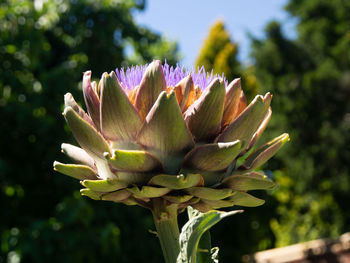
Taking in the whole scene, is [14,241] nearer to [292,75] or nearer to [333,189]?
[333,189]

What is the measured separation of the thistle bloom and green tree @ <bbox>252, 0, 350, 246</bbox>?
16.3 ft

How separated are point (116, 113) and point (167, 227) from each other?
0.14 metres

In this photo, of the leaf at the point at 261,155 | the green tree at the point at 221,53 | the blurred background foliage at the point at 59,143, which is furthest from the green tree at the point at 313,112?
the leaf at the point at 261,155

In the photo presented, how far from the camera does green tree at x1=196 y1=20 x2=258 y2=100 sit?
739cm

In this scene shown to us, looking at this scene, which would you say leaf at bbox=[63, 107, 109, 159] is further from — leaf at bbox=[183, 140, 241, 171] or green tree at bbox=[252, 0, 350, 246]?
green tree at bbox=[252, 0, 350, 246]

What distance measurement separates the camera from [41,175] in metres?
2.17

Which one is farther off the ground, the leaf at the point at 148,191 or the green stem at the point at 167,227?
the leaf at the point at 148,191

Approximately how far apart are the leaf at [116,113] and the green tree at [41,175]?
146 cm

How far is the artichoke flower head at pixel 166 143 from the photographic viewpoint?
442 millimetres

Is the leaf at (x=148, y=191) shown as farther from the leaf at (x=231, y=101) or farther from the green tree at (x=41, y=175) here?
the green tree at (x=41, y=175)

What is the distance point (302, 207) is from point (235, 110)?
18.1 ft

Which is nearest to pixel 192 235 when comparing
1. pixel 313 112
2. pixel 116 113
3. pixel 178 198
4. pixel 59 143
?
pixel 178 198

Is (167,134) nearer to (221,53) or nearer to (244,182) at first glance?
(244,182)

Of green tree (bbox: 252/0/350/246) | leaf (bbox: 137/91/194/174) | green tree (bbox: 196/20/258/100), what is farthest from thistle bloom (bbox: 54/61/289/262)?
green tree (bbox: 196/20/258/100)
